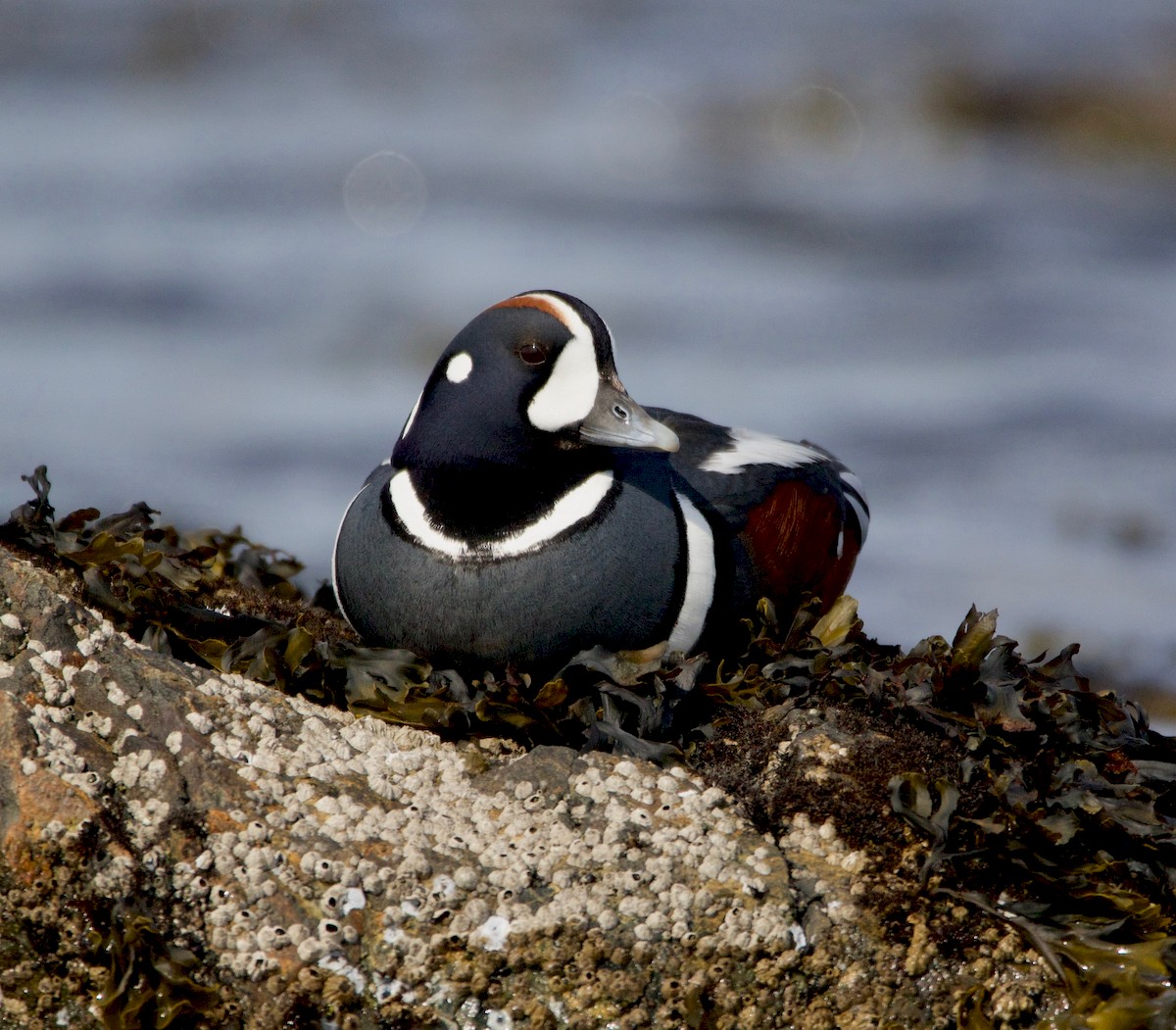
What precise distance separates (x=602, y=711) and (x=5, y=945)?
159 centimetres

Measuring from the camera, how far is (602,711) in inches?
163

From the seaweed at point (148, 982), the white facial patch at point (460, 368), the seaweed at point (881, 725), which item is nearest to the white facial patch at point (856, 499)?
the seaweed at point (881, 725)

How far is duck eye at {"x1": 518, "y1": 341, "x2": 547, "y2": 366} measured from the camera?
444 centimetres

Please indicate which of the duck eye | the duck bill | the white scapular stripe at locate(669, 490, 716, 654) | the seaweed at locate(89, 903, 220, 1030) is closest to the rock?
the seaweed at locate(89, 903, 220, 1030)

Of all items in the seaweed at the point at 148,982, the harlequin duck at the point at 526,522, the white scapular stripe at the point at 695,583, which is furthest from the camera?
the white scapular stripe at the point at 695,583

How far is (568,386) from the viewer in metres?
4.42

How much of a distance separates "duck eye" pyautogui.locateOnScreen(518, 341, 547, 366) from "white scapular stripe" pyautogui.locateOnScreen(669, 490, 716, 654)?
65cm

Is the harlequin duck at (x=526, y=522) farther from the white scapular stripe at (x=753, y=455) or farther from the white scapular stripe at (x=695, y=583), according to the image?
the white scapular stripe at (x=753, y=455)

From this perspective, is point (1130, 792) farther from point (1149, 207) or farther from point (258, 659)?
point (1149, 207)

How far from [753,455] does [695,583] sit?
31.0 inches

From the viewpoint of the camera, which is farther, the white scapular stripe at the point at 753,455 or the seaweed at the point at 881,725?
the white scapular stripe at the point at 753,455

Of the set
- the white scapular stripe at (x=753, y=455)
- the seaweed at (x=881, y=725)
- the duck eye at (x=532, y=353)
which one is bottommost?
the seaweed at (x=881, y=725)

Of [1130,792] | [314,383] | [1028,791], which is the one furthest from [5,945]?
[314,383]

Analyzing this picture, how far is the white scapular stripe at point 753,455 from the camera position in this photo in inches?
200
